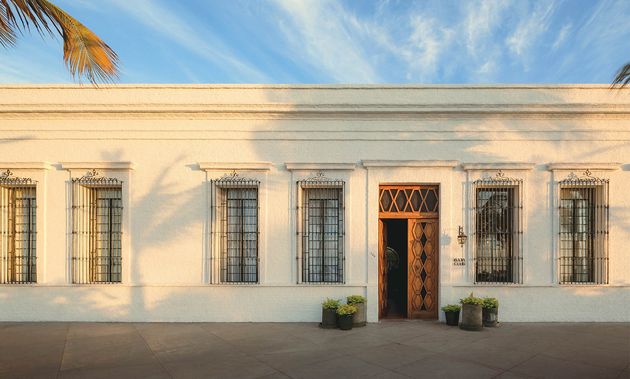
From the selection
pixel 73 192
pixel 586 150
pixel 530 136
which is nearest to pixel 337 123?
pixel 530 136

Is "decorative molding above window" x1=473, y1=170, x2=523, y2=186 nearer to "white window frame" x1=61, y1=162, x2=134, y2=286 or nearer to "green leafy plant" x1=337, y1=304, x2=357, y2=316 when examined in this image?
"green leafy plant" x1=337, y1=304, x2=357, y2=316

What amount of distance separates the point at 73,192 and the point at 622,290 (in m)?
12.0

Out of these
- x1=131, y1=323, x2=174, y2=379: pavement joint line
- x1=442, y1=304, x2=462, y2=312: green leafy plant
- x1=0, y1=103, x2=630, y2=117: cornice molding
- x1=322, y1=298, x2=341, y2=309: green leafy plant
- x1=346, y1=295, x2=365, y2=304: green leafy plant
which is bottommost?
x1=131, y1=323, x2=174, y2=379: pavement joint line

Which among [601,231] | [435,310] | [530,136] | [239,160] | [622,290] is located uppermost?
[530,136]

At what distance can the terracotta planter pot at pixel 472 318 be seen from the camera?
693 cm

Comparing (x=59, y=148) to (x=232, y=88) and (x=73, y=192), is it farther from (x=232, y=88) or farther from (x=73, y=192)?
(x=232, y=88)

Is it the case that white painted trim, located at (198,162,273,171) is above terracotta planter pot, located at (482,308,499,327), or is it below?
above

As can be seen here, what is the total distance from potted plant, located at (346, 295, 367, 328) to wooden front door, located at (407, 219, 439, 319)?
1.14 metres

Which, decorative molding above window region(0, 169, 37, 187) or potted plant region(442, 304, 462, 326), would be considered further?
decorative molding above window region(0, 169, 37, 187)

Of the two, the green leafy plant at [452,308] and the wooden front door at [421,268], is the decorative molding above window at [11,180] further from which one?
the green leafy plant at [452,308]

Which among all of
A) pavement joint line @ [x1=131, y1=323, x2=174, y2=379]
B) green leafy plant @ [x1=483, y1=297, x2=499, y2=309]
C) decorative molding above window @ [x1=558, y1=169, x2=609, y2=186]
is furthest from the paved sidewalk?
decorative molding above window @ [x1=558, y1=169, x2=609, y2=186]

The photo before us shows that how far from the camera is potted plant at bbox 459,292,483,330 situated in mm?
6937

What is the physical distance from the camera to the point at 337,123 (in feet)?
25.3

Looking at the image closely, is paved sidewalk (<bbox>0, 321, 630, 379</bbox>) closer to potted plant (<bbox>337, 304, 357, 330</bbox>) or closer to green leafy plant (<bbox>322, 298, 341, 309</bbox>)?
potted plant (<bbox>337, 304, 357, 330</bbox>)
